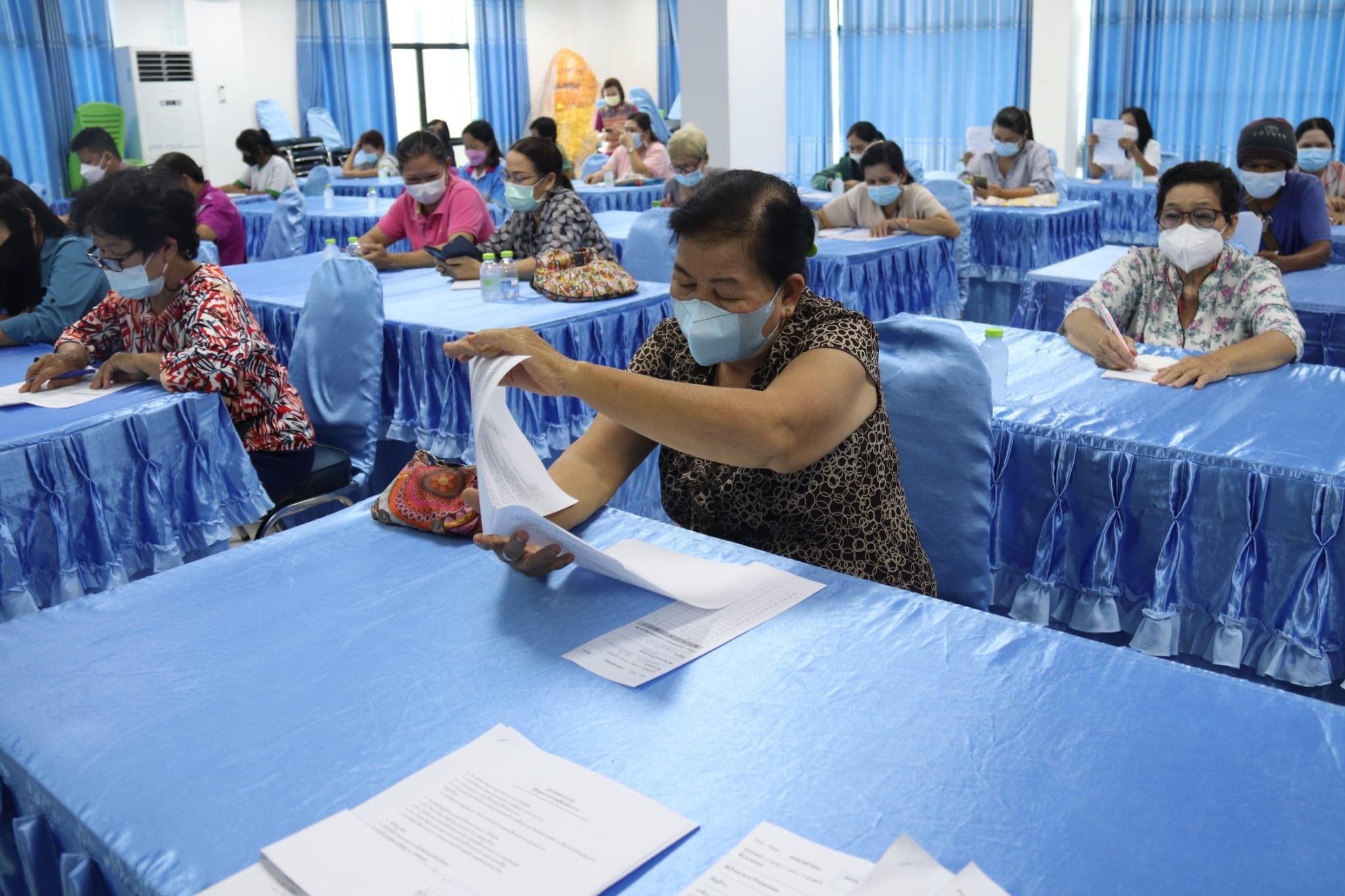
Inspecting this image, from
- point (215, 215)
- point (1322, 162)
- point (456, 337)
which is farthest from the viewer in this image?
point (1322, 162)

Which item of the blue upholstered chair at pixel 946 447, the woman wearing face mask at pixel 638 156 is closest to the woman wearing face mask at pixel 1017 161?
the woman wearing face mask at pixel 638 156

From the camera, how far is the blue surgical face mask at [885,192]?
5.39 meters

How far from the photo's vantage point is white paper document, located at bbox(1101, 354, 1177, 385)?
2.58 m

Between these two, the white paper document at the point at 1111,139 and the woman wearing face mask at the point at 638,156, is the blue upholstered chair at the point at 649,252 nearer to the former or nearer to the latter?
the woman wearing face mask at the point at 638,156

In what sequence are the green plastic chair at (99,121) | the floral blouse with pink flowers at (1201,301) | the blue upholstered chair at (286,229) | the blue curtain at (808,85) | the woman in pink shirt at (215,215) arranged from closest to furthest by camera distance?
the floral blouse with pink flowers at (1201,301) < the woman in pink shirt at (215,215) < the blue upholstered chair at (286,229) < the green plastic chair at (99,121) < the blue curtain at (808,85)

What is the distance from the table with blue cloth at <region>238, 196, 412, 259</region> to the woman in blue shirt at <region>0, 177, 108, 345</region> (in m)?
3.24

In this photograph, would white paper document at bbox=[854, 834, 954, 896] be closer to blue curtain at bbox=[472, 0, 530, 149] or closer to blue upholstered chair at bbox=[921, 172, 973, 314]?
blue upholstered chair at bbox=[921, 172, 973, 314]

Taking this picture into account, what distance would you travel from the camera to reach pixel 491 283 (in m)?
3.88

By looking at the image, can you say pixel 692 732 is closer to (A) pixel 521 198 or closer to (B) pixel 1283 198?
(A) pixel 521 198

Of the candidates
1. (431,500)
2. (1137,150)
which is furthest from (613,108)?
(431,500)

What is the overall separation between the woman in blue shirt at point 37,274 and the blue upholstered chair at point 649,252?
1974mm

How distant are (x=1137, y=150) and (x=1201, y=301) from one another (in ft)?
19.3

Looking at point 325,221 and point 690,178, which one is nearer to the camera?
point 690,178

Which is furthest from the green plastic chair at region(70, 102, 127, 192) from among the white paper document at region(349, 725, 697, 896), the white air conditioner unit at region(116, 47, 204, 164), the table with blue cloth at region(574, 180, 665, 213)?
the white paper document at region(349, 725, 697, 896)
